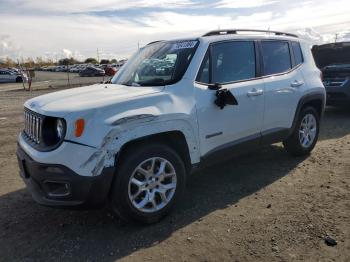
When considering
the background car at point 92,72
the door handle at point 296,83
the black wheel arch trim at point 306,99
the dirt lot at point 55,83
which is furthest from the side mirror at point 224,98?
the background car at point 92,72

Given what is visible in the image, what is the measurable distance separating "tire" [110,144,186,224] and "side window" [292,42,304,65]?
9.21ft

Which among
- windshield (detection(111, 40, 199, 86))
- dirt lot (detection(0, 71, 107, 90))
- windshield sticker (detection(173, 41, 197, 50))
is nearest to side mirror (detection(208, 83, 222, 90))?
windshield (detection(111, 40, 199, 86))

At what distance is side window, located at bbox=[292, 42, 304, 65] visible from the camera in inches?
227

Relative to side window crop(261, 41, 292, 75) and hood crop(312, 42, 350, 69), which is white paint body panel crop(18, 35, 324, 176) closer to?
side window crop(261, 41, 292, 75)

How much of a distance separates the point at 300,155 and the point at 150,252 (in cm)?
351

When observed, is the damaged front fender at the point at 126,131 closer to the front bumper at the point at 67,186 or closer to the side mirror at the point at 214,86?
the front bumper at the point at 67,186

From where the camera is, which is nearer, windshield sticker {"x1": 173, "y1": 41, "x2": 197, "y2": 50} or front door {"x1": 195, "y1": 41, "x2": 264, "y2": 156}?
front door {"x1": 195, "y1": 41, "x2": 264, "y2": 156}

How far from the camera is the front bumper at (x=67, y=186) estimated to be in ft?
11.2

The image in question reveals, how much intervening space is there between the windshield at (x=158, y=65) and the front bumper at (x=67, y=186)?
4.30 feet

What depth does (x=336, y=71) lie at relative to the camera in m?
9.77

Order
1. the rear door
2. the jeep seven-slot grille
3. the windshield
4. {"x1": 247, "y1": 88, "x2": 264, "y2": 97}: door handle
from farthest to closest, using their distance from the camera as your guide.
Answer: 1. the rear door
2. {"x1": 247, "y1": 88, "x2": 264, "y2": 97}: door handle
3. the windshield
4. the jeep seven-slot grille

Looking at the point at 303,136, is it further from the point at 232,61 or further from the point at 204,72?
the point at 204,72

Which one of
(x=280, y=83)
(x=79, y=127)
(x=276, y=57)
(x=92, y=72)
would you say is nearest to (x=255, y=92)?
(x=280, y=83)

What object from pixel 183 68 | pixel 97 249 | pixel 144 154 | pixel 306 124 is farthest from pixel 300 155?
pixel 97 249
